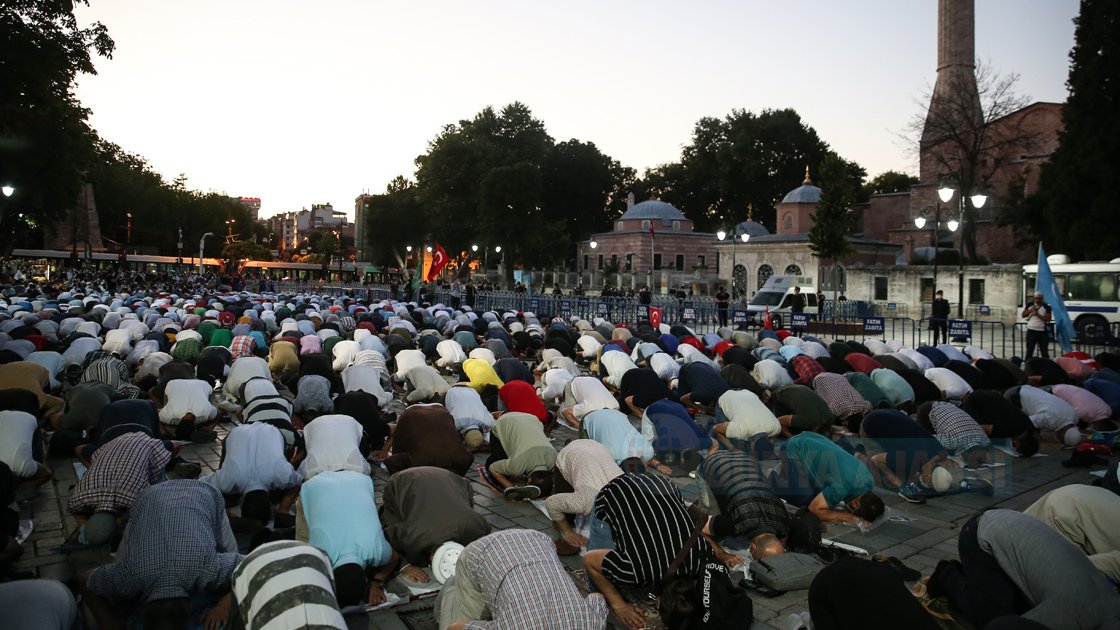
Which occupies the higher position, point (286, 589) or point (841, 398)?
point (286, 589)

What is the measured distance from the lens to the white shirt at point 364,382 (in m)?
10.3

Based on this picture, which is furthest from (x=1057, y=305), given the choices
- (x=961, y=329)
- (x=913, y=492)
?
(x=913, y=492)

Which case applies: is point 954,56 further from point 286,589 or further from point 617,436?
point 286,589

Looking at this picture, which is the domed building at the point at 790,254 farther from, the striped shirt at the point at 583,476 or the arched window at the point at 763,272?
the striped shirt at the point at 583,476

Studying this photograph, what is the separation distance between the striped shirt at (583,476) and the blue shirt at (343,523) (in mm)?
1556

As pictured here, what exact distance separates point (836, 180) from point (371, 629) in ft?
119

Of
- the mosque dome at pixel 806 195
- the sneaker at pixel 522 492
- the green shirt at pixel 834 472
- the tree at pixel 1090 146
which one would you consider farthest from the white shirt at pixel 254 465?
the mosque dome at pixel 806 195

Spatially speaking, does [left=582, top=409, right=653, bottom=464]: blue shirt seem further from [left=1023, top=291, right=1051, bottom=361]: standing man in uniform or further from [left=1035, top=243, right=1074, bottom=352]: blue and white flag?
[left=1035, top=243, right=1074, bottom=352]: blue and white flag

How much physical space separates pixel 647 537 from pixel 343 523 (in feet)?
6.78

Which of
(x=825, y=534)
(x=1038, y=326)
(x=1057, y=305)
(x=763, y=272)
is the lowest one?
(x=825, y=534)

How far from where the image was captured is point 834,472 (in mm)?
6570

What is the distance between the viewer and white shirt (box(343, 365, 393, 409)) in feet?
33.9

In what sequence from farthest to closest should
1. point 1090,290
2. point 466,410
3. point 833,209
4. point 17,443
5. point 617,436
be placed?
1. point 833,209
2. point 1090,290
3. point 466,410
4. point 617,436
5. point 17,443

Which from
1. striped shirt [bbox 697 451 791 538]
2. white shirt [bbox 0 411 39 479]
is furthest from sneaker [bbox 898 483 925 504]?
white shirt [bbox 0 411 39 479]
